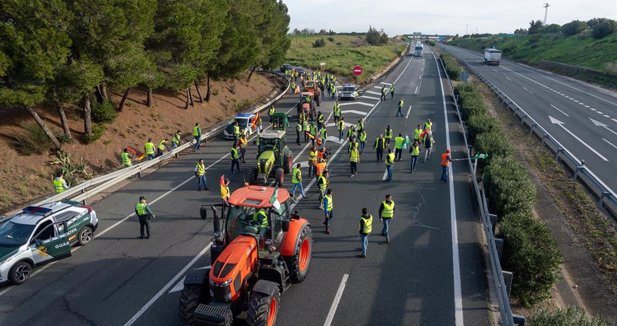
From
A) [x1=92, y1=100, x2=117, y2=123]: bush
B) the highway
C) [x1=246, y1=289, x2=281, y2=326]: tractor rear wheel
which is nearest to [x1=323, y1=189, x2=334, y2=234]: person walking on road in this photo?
[x1=246, y1=289, x2=281, y2=326]: tractor rear wheel

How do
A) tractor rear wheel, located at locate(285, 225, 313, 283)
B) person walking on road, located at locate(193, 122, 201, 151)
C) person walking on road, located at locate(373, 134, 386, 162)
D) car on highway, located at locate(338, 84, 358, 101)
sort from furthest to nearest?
car on highway, located at locate(338, 84, 358, 101)
person walking on road, located at locate(193, 122, 201, 151)
person walking on road, located at locate(373, 134, 386, 162)
tractor rear wheel, located at locate(285, 225, 313, 283)

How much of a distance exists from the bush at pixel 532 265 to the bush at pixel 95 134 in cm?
2168

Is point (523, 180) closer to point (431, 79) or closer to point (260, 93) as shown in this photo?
point (260, 93)

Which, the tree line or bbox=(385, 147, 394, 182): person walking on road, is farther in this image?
bbox=(385, 147, 394, 182): person walking on road

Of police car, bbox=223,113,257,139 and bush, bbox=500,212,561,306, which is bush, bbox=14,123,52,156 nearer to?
police car, bbox=223,113,257,139

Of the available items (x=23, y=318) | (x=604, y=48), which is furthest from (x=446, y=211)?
(x=604, y=48)

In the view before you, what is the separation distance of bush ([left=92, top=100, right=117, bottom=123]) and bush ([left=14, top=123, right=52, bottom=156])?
3.51 metres

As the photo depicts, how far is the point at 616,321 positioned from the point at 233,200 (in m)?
10.5

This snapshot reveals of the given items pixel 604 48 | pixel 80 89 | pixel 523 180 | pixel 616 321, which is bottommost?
pixel 616 321

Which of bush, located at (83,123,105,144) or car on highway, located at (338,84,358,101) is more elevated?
car on highway, located at (338,84,358,101)

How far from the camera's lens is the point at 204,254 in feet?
43.4

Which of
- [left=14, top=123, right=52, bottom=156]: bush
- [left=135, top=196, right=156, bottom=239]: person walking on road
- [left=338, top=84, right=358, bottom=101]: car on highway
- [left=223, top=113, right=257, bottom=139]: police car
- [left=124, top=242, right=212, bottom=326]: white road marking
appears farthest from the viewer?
[left=338, top=84, right=358, bottom=101]: car on highway

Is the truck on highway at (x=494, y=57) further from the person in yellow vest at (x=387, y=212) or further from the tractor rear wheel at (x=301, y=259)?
the tractor rear wheel at (x=301, y=259)

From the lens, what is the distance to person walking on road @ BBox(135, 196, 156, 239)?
13.8 m
